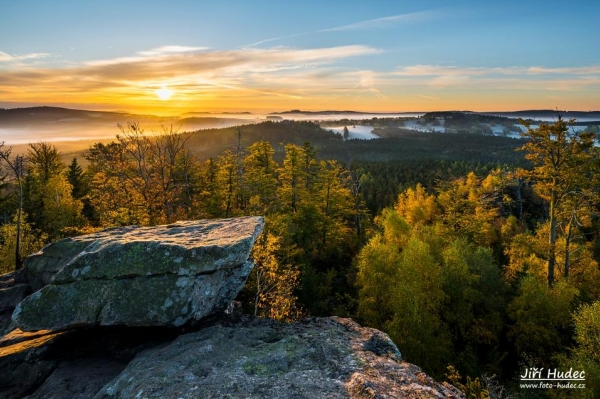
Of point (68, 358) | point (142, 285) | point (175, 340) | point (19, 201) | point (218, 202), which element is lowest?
point (68, 358)

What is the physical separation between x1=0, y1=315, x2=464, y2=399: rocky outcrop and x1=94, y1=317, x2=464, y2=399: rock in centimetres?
3

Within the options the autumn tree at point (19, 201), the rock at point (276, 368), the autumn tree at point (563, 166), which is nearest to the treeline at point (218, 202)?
the autumn tree at point (19, 201)

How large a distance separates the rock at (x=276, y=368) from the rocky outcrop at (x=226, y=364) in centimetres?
3

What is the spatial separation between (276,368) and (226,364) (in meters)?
1.48

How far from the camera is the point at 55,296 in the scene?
39.1 ft

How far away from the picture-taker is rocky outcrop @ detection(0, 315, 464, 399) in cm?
834

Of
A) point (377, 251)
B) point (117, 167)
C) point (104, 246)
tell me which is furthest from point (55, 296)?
point (377, 251)

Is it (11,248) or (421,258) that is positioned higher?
(421,258)

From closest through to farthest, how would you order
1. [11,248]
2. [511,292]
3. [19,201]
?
[19,201] < [11,248] < [511,292]

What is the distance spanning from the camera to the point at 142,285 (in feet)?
38.8

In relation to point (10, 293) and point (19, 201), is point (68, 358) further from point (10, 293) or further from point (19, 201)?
point (19, 201)

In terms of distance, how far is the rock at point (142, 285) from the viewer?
11508mm

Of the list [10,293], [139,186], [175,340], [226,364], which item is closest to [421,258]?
[175,340]

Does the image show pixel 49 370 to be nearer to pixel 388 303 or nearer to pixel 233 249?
pixel 233 249
